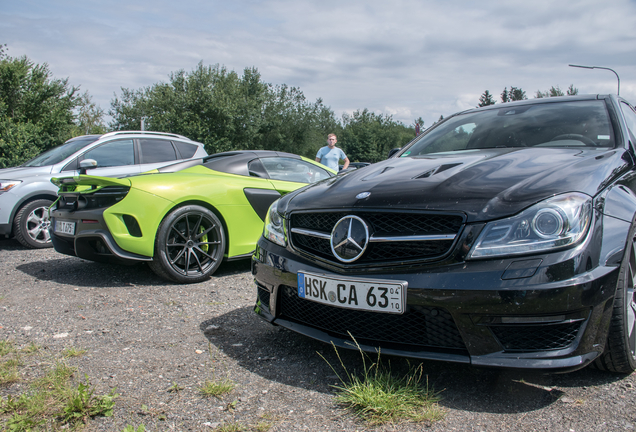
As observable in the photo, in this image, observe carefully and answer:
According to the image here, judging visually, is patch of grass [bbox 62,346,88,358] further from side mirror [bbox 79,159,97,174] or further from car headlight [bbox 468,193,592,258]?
side mirror [bbox 79,159,97,174]

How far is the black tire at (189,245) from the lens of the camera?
14.0 ft

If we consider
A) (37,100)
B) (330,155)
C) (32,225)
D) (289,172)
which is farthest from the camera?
(37,100)

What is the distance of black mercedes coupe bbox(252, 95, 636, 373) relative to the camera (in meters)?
1.93

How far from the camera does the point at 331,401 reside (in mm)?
2197

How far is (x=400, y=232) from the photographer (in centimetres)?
217

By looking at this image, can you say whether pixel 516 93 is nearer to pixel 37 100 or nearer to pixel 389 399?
pixel 37 100

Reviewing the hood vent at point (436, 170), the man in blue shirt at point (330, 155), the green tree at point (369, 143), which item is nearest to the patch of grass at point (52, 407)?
the hood vent at point (436, 170)

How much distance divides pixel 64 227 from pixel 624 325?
4.37m

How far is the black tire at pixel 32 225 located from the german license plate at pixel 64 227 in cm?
214

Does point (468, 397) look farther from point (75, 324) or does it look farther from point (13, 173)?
point (13, 173)

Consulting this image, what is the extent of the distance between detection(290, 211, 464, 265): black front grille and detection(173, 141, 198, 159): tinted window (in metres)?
5.92

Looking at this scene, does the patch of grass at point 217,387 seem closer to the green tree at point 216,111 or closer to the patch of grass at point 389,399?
the patch of grass at point 389,399

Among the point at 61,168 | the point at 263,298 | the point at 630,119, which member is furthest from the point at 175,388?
the point at 61,168

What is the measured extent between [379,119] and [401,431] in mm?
84724
